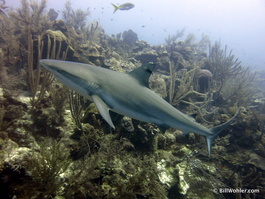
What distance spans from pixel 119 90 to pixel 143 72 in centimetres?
60

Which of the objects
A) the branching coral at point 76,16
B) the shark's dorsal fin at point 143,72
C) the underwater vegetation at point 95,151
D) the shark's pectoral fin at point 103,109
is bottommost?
the underwater vegetation at point 95,151

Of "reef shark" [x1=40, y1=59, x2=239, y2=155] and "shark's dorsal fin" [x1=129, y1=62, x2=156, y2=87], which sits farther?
"shark's dorsal fin" [x1=129, y1=62, x2=156, y2=87]

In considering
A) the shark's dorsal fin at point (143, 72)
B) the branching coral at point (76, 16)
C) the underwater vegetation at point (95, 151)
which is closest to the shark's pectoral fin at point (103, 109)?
the shark's dorsal fin at point (143, 72)

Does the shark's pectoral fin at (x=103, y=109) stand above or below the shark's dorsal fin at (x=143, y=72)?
below

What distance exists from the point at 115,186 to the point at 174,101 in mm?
5036

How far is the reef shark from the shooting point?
2.55 metres

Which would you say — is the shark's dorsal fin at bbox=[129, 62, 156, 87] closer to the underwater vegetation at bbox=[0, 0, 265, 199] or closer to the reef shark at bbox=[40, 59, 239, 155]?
the reef shark at bbox=[40, 59, 239, 155]

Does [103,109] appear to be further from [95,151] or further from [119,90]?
[95,151]

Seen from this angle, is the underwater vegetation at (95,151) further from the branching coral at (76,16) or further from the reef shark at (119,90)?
the branching coral at (76,16)

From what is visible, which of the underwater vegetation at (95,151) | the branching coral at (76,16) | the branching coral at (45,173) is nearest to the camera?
the branching coral at (45,173)

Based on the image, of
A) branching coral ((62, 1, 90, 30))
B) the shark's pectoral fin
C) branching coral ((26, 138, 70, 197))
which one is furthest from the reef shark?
branching coral ((62, 1, 90, 30))

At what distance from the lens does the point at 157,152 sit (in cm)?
476

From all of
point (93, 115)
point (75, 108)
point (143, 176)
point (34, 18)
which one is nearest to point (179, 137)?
point (143, 176)

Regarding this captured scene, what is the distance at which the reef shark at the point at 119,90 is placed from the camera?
8.38ft
